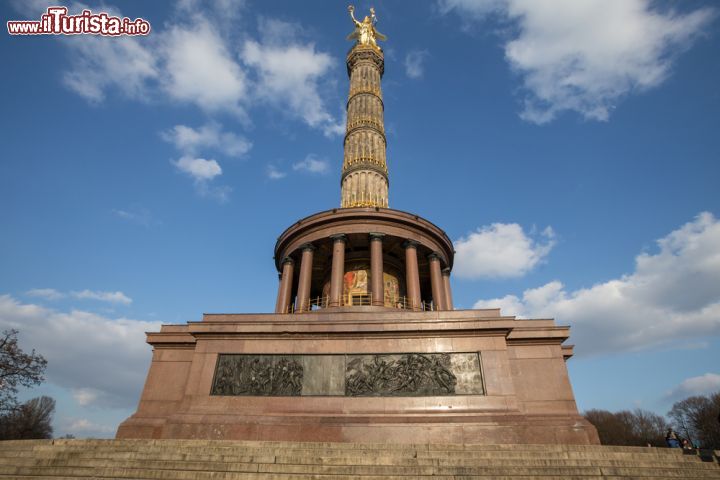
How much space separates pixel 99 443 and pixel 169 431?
212cm

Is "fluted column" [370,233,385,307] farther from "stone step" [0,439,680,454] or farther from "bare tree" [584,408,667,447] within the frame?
"bare tree" [584,408,667,447]

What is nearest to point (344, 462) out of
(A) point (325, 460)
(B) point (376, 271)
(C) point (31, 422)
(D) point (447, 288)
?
(A) point (325, 460)

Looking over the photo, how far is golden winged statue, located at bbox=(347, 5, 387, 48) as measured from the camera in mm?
28734

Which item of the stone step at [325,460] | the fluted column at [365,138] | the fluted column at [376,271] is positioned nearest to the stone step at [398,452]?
the stone step at [325,460]

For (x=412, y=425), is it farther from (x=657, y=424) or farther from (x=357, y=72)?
(x=657, y=424)

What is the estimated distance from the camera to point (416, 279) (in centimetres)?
1659

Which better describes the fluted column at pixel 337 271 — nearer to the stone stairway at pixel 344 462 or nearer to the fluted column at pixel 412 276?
the fluted column at pixel 412 276

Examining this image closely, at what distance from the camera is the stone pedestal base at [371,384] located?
10602 millimetres

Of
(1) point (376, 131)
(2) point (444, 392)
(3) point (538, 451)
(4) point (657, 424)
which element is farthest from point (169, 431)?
(4) point (657, 424)

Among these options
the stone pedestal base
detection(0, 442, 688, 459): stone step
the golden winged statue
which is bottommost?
detection(0, 442, 688, 459): stone step

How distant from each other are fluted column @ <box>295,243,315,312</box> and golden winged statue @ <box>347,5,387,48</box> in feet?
57.9

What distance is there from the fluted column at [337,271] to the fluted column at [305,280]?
1.02 m

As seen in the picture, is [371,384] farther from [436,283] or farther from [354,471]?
[436,283]

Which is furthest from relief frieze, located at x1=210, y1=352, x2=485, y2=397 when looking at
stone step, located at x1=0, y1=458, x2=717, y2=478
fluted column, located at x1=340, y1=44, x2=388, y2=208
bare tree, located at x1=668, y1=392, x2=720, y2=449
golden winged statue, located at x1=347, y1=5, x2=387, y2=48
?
bare tree, located at x1=668, y1=392, x2=720, y2=449
